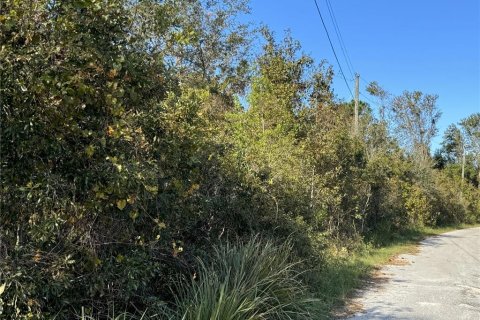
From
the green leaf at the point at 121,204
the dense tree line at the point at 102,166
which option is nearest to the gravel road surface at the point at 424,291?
the dense tree line at the point at 102,166

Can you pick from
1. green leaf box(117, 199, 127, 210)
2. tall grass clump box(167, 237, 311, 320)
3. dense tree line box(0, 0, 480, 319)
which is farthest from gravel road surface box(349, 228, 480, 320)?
green leaf box(117, 199, 127, 210)

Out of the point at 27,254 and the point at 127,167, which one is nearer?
the point at 27,254

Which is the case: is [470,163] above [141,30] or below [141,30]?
above

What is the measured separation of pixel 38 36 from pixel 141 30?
3.98 ft

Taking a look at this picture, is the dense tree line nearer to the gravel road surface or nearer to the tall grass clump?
the tall grass clump

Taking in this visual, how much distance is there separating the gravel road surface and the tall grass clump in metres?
1.86

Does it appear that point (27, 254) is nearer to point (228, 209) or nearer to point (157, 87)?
point (157, 87)

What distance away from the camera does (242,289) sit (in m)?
5.61

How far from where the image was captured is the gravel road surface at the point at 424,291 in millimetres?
8070

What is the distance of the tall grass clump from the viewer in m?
5.18

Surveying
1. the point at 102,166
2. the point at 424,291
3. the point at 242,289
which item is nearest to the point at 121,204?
the point at 102,166

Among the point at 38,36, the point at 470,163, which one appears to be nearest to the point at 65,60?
the point at 38,36

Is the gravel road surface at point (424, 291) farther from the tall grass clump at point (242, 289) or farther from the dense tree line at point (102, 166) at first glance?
the dense tree line at point (102, 166)

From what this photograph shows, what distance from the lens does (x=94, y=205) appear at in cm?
429
